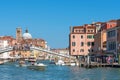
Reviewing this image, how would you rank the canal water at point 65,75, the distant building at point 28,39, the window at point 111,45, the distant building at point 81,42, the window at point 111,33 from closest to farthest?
the canal water at point 65,75 < the window at point 111,45 < the window at point 111,33 < the distant building at point 81,42 < the distant building at point 28,39

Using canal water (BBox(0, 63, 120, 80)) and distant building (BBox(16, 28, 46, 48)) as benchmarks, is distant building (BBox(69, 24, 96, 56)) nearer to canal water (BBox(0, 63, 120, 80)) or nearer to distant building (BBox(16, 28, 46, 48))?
canal water (BBox(0, 63, 120, 80))

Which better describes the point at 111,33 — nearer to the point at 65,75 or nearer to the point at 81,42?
the point at 81,42

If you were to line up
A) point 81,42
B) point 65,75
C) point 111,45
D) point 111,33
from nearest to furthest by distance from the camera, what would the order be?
→ point 65,75
point 111,45
point 111,33
point 81,42

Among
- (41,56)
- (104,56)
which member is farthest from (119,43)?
(41,56)

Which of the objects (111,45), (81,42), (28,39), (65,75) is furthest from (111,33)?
(28,39)

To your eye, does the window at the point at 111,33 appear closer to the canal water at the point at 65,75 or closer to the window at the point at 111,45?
the window at the point at 111,45

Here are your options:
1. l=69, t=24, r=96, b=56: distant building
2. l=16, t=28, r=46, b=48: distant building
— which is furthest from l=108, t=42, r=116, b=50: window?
l=16, t=28, r=46, b=48: distant building

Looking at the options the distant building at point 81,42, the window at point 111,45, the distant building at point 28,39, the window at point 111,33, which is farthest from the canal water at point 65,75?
the distant building at point 28,39

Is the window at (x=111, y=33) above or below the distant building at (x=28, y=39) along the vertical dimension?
below

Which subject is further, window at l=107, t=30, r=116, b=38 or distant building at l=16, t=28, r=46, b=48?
distant building at l=16, t=28, r=46, b=48

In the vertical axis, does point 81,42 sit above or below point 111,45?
above

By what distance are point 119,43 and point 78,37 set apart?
20863 mm

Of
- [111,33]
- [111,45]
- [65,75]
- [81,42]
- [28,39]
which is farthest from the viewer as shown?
[28,39]

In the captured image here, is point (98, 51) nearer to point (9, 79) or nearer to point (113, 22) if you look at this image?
point (113, 22)
